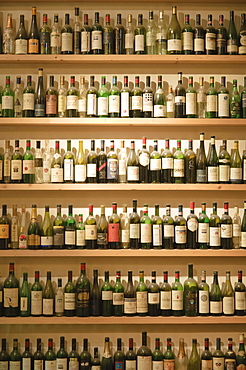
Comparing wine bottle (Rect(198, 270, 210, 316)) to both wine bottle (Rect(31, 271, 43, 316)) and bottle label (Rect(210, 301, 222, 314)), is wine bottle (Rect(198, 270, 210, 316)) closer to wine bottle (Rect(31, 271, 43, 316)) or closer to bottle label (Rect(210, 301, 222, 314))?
bottle label (Rect(210, 301, 222, 314))

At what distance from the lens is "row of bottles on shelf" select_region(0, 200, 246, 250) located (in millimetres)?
3342

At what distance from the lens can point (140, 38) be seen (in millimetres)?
3412

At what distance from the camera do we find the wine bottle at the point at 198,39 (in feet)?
11.2

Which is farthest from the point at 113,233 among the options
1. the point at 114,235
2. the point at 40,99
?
the point at 40,99

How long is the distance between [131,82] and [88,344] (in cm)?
168

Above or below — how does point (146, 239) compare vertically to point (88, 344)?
above

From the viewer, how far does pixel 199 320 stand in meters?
3.28

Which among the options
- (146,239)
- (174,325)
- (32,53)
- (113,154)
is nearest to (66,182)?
(113,154)

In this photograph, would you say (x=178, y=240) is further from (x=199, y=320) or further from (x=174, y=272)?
(x=199, y=320)

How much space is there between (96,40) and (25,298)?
1628 mm

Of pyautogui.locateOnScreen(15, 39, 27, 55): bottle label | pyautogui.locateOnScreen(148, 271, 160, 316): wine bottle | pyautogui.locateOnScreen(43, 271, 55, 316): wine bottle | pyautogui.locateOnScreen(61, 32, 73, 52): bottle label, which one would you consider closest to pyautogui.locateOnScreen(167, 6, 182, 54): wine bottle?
pyautogui.locateOnScreen(61, 32, 73, 52): bottle label

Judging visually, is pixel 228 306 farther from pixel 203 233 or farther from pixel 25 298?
pixel 25 298

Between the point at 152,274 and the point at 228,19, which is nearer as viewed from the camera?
the point at 152,274

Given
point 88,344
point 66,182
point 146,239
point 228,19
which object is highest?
point 228,19
